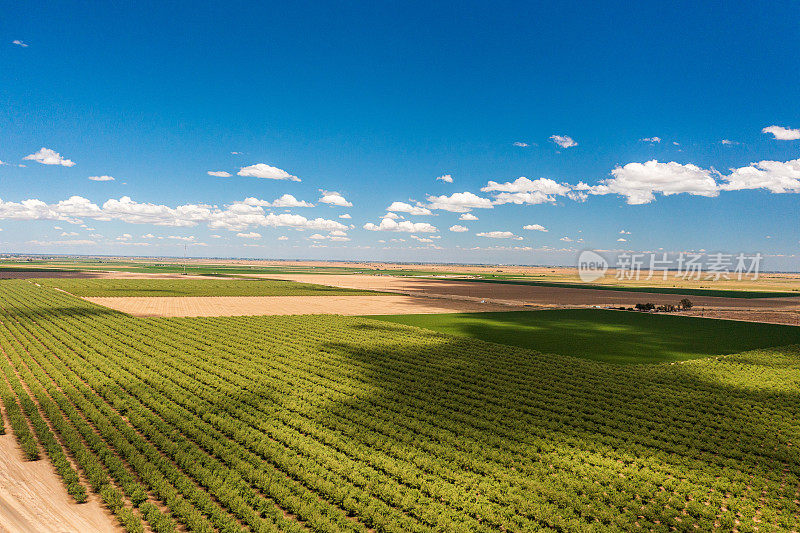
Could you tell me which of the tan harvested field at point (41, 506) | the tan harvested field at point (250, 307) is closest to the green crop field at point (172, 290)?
the tan harvested field at point (250, 307)

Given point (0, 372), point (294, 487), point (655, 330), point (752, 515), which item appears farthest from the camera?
point (655, 330)

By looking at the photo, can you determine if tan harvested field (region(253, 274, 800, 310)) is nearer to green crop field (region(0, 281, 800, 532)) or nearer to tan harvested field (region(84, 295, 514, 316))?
tan harvested field (region(84, 295, 514, 316))

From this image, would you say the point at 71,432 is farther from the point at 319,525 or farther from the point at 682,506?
the point at 682,506

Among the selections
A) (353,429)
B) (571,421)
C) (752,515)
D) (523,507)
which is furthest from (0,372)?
(752,515)

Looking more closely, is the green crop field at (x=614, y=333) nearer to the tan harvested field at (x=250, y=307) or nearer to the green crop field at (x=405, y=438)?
the green crop field at (x=405, y=438)

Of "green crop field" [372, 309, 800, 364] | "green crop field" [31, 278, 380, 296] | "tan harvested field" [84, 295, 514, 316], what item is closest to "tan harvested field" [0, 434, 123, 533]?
"green crop field" [372, 309, 800, 364]

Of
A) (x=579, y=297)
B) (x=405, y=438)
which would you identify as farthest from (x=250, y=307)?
(x=579, y=297)
